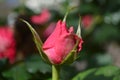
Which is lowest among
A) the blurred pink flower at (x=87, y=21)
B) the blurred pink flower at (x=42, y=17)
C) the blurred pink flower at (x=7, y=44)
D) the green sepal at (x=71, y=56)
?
the blurred pink flower at (x=87, y=21)

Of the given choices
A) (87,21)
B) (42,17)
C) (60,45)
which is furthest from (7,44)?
(60,45)

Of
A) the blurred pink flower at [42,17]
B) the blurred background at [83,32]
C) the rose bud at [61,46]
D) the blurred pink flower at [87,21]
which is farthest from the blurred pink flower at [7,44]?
the rose bud at [61,46]

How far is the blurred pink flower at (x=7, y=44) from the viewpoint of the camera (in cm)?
224

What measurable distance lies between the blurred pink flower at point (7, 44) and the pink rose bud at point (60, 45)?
3.48 feet

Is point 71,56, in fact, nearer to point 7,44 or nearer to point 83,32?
point 7,44

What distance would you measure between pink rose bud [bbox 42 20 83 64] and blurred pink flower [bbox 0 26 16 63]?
1.06m

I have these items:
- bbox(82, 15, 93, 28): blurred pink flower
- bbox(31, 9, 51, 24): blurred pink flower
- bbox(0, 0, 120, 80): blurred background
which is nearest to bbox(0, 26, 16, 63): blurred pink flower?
bbox(0, 0, 120, 80): blurred background

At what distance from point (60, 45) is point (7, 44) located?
1371mm

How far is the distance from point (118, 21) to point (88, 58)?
0.66m

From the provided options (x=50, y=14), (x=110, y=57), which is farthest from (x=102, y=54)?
(x=50, y=14)

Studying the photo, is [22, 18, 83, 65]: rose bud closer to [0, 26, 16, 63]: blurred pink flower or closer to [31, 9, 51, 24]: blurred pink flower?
[0, 26, 16, 63]: blurred pink flower

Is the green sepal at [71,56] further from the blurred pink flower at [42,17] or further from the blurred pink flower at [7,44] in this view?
the blurred pink flower at [42,17]

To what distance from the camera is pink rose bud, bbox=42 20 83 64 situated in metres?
1.08

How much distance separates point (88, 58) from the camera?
277 centimetres
